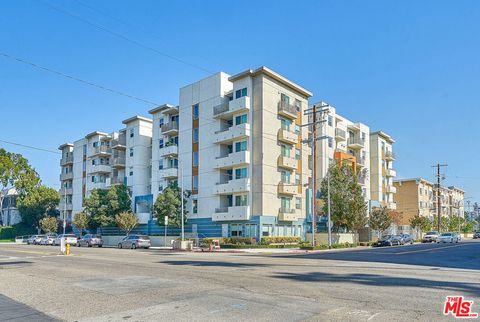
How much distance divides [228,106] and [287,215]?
14.5 meters

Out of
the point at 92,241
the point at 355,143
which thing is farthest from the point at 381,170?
the point at 92,241

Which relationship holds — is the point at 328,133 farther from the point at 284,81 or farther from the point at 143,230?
the point at 143,230

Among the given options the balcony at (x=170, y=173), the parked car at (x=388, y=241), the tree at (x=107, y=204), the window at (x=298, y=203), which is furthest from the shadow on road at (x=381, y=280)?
the tree at (x=107, y=204)

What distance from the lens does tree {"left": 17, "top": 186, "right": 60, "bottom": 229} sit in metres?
78.2

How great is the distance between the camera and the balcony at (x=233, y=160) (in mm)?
47469

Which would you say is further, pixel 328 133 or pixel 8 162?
pixel 8 162

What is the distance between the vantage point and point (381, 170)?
250 feet

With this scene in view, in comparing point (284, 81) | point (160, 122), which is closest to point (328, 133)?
point (284, 81)

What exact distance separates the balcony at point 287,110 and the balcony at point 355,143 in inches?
798

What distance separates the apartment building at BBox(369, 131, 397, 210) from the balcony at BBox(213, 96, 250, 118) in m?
35.8

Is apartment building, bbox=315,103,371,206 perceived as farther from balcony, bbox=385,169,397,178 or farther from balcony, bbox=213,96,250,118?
balcony, bbox=213,96,250,118

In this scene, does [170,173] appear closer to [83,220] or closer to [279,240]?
[83,220]

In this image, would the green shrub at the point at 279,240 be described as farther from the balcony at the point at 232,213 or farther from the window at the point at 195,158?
the window at the point at 195,158

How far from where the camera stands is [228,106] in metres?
50.4
